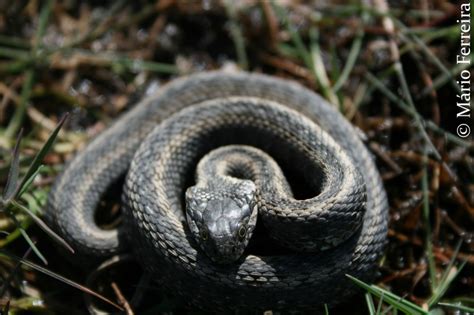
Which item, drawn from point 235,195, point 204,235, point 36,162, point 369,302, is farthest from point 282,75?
point 36,162

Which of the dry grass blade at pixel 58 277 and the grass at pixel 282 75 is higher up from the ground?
the grass at pixel 282 75

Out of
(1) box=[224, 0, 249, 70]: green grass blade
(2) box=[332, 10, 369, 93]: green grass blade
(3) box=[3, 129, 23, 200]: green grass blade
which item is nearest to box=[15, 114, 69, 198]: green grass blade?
(3) box=[3, 129, 23, 200]: green grass blade

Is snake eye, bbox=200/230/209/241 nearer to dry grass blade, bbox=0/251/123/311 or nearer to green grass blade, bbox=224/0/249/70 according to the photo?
dry grass blade, bbox=0/251/123/311

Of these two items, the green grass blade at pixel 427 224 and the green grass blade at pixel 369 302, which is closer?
the green grass blade at pixel 369 302

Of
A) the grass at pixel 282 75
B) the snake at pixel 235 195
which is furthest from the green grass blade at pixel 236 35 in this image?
the snake at pixel 235 195

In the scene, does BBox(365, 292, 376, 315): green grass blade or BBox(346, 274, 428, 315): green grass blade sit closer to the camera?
BBox(346, 274, 428, 315): green grass blade

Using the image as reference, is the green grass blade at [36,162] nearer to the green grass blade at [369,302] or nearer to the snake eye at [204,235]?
the snake eye at [204,235]
